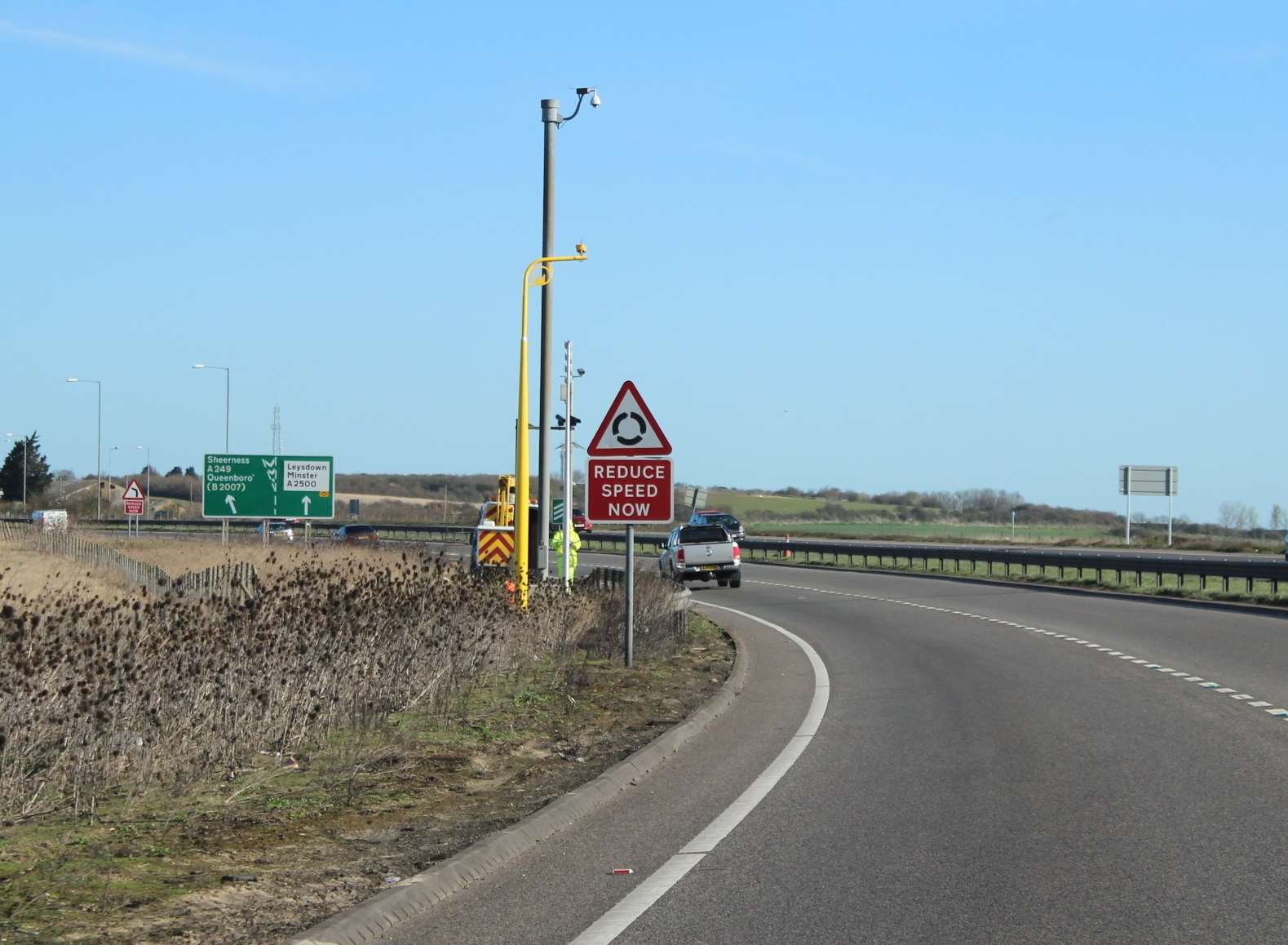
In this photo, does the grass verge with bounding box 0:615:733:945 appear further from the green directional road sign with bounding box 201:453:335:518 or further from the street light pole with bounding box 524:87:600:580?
the green directional road sign with bounding box 201:453:335:518

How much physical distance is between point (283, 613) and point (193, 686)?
2.64m

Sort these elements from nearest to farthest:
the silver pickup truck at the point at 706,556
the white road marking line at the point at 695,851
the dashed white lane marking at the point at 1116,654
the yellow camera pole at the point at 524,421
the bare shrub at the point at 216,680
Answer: the white road marking line at the point at 695,851
the bare shrub at the point at 216,680
the dashed white lane marking at the point at 1116,654
the yellow camera pole at the point at 524,421
the silver pickup truck at the point at 706,556

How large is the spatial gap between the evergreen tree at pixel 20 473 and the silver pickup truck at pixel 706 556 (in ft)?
240

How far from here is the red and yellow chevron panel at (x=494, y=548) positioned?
27.1 meters

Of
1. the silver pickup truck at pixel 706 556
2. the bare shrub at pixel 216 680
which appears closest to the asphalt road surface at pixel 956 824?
the bare shrub at pixel 216 680

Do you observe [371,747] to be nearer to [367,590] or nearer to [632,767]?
[632,767]

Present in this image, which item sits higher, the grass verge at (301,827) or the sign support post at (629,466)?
the sign support post at (629,466)

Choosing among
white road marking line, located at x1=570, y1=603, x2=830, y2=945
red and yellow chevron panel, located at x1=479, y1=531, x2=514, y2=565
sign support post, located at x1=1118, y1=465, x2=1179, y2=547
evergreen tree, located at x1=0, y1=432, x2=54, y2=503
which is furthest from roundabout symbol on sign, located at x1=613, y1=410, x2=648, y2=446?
evergreen tree, located at x1=0, y1=432, x2=54, y2=503

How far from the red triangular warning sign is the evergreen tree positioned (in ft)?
308

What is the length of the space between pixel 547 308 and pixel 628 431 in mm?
6035

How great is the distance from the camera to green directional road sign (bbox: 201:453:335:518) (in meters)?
31.4

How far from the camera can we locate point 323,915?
241 inches

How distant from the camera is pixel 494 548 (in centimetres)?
2719

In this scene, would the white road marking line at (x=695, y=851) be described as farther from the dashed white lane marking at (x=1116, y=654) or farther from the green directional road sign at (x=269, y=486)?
the green directional road sign at (x=269, y=486)
